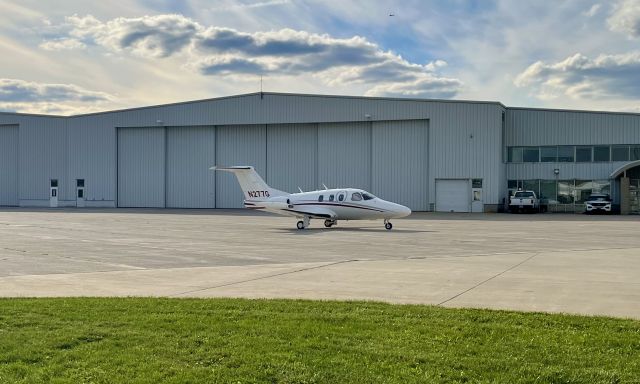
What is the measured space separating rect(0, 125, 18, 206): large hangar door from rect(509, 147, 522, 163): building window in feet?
154

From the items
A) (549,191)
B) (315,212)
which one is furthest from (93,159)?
(549,191)

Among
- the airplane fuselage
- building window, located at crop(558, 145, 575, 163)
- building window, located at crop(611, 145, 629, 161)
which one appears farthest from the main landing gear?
building window, located at crop(611, 145, 629, 161)

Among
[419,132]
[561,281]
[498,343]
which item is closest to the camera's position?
[498,343]

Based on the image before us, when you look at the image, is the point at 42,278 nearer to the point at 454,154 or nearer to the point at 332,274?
the point at 332,274

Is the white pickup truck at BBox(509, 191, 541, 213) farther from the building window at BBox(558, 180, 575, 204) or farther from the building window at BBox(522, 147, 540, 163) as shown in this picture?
the building window at BBox(522, 147, 540, 163)

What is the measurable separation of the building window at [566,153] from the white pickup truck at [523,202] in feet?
14.5

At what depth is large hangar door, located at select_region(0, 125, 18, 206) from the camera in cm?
6631

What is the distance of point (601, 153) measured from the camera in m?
52.0

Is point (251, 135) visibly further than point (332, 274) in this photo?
Yes

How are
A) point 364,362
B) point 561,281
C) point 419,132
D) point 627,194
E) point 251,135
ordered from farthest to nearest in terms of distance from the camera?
point 251,135 → point 419,132 → point 627,194 → point 561,281 → point 364,362

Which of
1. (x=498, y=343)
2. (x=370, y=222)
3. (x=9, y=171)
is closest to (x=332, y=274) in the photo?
(x=498, y=343)

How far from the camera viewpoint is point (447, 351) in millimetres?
6695

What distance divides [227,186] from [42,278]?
45467 mm

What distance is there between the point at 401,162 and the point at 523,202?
32.2ft
